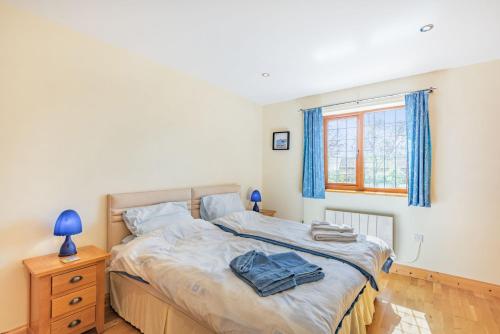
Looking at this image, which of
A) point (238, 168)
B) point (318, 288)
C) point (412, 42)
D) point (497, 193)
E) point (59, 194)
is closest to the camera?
point (318, 288)

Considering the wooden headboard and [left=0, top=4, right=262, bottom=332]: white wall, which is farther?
the wooden headboard

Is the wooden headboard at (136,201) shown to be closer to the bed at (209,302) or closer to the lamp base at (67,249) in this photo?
the bed at (209,302)

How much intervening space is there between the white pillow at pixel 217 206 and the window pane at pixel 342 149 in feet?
5.21

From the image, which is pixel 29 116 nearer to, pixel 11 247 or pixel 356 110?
pixel 11 247

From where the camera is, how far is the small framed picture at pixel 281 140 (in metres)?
3.97

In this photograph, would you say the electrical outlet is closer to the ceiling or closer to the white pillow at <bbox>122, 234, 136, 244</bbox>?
the ceiling

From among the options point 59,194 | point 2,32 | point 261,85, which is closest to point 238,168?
point 261,85

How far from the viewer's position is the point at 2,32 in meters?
1.68

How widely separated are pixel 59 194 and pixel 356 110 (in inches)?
141

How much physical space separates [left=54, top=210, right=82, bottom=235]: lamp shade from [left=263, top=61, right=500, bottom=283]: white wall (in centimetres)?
327

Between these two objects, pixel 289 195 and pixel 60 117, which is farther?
pixel 289 195

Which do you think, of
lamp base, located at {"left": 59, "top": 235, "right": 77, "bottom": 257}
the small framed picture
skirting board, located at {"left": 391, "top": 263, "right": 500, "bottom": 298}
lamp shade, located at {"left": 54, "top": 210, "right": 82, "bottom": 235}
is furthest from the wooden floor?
the small framed picture

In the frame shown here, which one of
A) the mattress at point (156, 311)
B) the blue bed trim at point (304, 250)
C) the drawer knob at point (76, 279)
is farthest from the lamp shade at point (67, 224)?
the blue bed trim at point (304, 250)

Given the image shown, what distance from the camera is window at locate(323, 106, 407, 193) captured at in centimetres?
310
